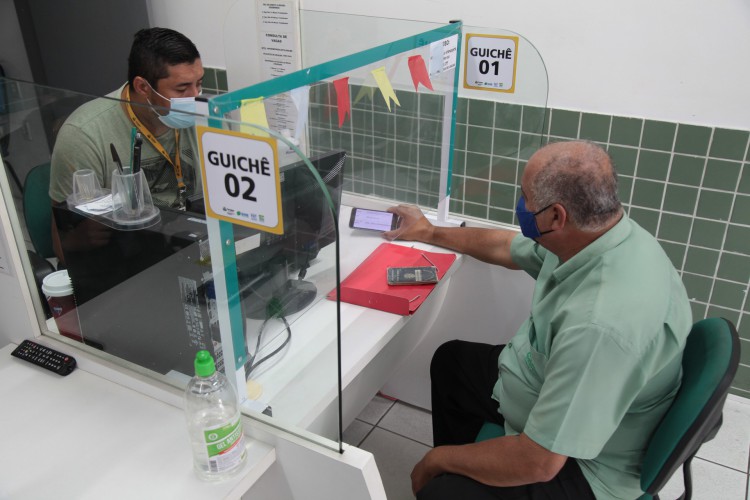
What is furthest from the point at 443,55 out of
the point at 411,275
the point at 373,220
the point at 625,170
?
the point at 625,170

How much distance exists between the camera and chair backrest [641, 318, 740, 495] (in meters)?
1.17

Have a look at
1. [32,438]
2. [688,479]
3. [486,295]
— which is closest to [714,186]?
[486,295]

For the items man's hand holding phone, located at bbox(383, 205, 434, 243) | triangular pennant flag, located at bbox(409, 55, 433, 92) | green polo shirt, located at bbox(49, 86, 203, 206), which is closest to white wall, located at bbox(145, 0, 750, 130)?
triangular pennant flag, located at bbox(409, 55, 433, 92)

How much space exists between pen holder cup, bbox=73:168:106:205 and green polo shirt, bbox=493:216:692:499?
100 centimetres

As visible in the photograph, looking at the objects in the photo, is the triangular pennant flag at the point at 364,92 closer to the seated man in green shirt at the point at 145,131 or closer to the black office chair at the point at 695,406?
the seated man in green shirt at the point at 145,131

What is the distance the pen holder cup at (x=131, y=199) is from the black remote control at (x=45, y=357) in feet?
1.12

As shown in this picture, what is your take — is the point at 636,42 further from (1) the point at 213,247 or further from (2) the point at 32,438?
(2) the point at 32,438

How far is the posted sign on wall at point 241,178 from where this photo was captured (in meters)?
0.91

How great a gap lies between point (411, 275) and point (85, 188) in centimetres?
83

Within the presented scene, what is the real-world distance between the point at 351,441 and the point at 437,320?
0.54m

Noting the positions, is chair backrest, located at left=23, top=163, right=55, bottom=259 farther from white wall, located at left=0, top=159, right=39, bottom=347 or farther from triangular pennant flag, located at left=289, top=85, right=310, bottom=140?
triangular pennant flag, located at left=289, top=85, right=310, bottom=140

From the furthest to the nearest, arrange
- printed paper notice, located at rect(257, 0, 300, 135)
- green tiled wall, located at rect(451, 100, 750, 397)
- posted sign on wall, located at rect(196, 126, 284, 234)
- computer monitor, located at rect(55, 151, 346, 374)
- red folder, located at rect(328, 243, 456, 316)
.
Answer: printed paper notice, located at rect(257, 0, 300, 135), green tiled wall, located at rect(451, 100, 750, 397), red folder, located at rect(328, 243, 456, 316), computer monitor, located at rect(55, 151, 346, 374), posted sign on wall, located at rect(196, 126, 284, 234)

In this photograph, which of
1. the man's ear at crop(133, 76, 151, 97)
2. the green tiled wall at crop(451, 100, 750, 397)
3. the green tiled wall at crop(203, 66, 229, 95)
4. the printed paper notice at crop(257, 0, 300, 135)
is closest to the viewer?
the man's ear at crop(133, 76, 151, 97)

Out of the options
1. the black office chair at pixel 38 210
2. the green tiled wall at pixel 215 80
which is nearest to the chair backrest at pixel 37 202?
the black office chair at pixel 38 210
